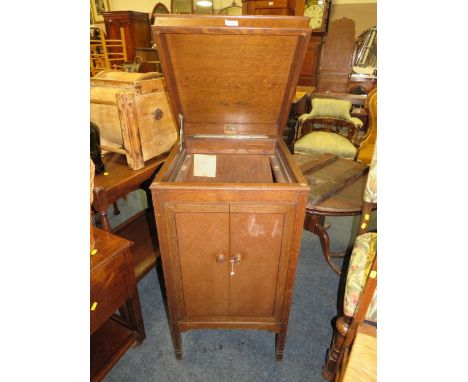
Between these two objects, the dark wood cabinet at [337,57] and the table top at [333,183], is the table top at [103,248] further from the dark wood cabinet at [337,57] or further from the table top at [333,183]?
the dark wood cabinet at [337,57]

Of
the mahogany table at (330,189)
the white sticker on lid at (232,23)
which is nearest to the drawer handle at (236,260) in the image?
the mahogany table at (330,189)

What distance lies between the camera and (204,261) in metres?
1.08

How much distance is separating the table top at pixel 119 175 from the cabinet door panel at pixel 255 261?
2.15 ft

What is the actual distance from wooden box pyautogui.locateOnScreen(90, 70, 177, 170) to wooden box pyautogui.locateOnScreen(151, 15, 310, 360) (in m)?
0.20

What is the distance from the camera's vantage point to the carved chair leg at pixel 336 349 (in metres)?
1.10

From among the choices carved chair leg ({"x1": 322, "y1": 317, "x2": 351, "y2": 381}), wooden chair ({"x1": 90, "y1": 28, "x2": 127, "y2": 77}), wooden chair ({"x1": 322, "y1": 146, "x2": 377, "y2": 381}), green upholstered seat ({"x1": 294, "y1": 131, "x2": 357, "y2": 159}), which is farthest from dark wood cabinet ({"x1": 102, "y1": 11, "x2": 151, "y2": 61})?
carved chair leg ({"x1": 322, "y1": 317, "x2": 351, "y2": 381})

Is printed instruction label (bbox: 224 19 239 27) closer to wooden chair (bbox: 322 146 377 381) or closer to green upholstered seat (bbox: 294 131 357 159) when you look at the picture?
wooden chair (bbox: 322 146 377 381)

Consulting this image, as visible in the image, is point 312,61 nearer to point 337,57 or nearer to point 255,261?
point 337,57

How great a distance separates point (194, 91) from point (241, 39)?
306 millimetres
